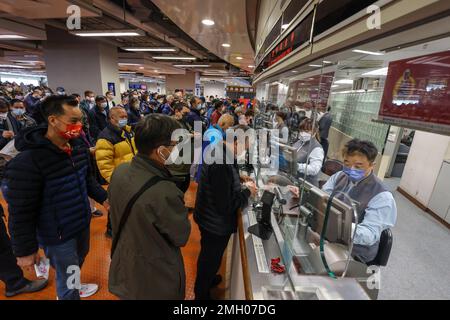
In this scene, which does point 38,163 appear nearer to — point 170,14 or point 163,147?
point 163,147

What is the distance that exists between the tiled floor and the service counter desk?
48.7 inches

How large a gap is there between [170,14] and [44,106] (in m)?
3.36

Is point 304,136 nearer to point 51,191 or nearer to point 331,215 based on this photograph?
point 331,215

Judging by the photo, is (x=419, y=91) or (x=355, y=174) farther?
(x=355, y=174)

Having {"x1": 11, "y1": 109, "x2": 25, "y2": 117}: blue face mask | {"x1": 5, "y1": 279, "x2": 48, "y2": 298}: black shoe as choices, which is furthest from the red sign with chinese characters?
{"x1": 11, "y1": 109, "x2": 25, "y2": 117}: blue face mask

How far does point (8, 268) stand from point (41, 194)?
1289 millimetres

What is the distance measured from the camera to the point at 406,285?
245cm

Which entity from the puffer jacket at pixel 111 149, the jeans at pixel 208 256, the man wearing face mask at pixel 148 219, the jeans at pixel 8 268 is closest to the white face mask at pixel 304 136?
the jeans at pixel 208 256

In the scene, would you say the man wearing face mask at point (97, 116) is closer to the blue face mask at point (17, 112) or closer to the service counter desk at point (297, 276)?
the blue face mask at point (17, 112)

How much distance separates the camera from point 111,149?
2.33 metres

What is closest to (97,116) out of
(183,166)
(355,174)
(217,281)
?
(183,166)

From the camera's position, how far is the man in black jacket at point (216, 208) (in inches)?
65.2

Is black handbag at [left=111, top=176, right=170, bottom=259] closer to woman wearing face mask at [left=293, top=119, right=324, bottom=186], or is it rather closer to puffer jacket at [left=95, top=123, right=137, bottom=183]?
puffer jacket at [left=95, top=123, right=137, bottom=183]

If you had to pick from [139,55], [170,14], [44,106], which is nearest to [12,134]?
[44,106]
